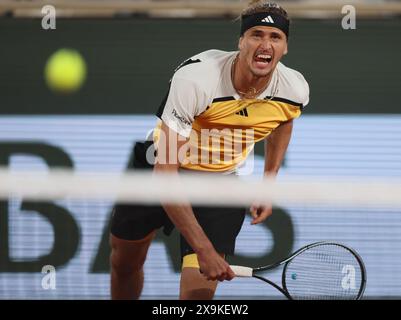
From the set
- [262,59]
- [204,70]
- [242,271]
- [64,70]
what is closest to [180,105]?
[204,70]

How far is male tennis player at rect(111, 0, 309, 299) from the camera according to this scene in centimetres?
416

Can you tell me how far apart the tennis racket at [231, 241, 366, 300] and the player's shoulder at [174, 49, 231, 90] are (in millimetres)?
951

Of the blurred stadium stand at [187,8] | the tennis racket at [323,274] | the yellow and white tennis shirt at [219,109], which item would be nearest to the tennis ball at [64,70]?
the blurred stadium stand at [187,8]

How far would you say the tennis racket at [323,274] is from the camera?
4.57 meters

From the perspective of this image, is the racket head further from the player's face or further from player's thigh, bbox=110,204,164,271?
the player's face

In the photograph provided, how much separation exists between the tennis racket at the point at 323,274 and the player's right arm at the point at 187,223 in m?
0.43

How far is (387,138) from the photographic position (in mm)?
5543

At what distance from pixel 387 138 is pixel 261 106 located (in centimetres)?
144

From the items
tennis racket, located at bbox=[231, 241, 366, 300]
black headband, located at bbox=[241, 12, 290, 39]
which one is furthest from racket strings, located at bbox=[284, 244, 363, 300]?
black headband, located at bbox=[241, 12, 290, 39]

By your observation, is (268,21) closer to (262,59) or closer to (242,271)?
(262,59)

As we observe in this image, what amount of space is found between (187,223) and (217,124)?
0.54 metres

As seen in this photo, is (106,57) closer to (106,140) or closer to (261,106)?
(106,140)

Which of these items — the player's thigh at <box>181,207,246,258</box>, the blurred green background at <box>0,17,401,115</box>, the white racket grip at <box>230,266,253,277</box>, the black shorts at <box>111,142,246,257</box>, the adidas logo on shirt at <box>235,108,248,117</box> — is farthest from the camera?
the blurred green background at <box>0,17,401,115</box>
